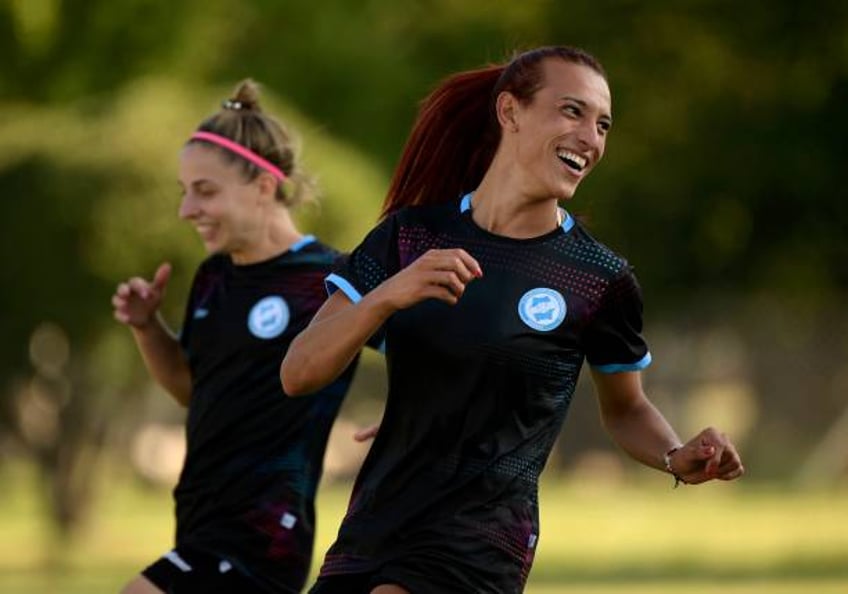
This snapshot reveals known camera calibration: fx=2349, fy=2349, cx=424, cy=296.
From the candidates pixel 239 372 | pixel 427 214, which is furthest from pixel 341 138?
pixel 427 214

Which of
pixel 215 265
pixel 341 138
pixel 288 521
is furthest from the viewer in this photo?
pixel 341 138

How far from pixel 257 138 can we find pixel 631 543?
1323 cm

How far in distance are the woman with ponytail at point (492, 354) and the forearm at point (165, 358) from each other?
6.15 feet

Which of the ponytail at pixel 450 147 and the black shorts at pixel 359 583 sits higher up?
the ponytail at pixel 450 147

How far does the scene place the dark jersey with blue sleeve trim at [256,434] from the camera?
7.01 m

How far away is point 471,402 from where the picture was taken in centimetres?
533

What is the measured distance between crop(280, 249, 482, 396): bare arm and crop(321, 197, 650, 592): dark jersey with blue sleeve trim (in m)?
0.20

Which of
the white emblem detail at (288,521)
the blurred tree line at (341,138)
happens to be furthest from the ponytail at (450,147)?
the blurred tree line at (341,138)

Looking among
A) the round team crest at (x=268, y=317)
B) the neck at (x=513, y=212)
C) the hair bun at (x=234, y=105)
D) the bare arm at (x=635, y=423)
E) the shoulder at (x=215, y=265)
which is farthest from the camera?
the hair bun at (x=234, y=105)

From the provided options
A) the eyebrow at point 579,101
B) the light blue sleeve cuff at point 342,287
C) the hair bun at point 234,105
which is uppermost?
the hair bun at point 234,105

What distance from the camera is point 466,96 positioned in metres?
5.85

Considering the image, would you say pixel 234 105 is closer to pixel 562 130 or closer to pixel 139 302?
pixel 139 302

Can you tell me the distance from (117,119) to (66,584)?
427 cm

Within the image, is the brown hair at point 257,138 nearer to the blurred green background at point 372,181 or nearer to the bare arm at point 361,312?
the bare arm at point 361,312
